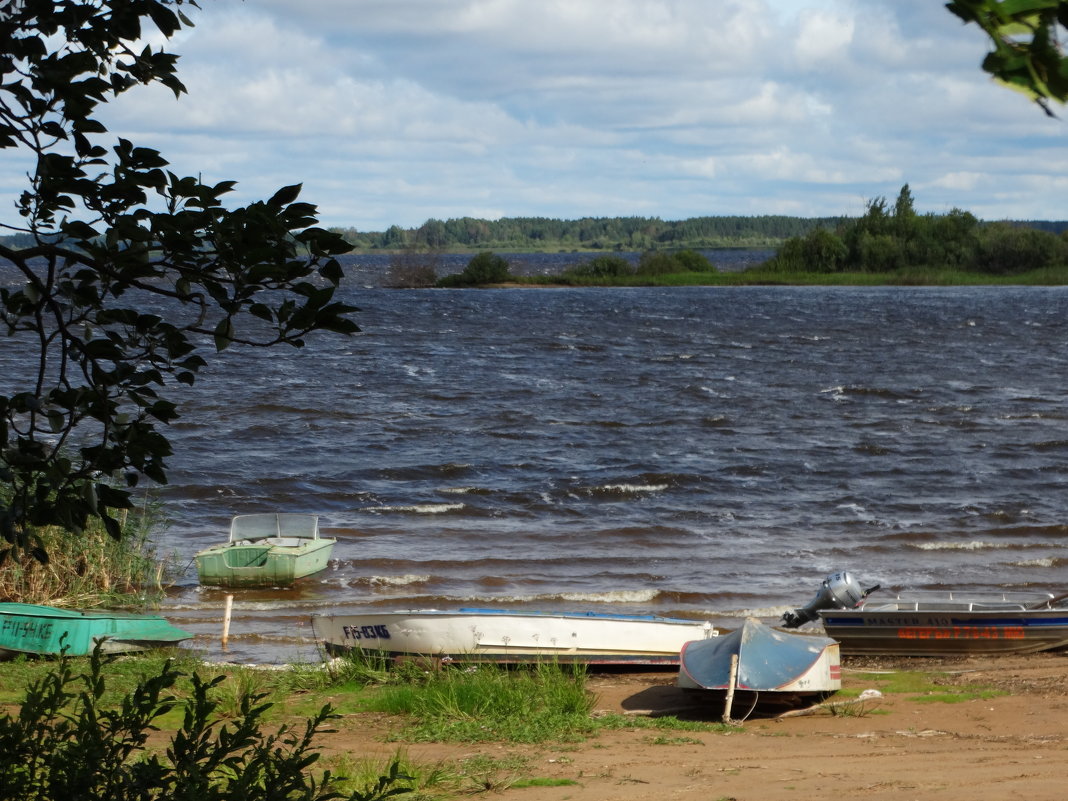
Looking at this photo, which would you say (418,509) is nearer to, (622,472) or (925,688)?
(622,472)

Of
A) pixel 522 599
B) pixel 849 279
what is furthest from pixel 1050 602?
pixel 849 279

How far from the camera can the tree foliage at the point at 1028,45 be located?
153 centimetres

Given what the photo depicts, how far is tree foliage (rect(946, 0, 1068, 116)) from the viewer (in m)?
1.53

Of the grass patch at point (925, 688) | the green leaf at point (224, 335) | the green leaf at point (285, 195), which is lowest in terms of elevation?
the grass patch at point (925, 688)

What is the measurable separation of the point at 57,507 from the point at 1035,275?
12311 cm

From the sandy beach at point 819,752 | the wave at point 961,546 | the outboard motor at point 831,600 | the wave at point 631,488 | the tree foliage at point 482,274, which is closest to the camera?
the sandy beach at point 819,752

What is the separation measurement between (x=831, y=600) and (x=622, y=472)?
12357 millimetres

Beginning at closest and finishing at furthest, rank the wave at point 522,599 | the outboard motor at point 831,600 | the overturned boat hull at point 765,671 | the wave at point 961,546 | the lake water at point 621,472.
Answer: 1. the overturned boat hull at point 765,671
2. the outboard motor at point 831,600
3. the wave at point 522,599
4. the lake water at point 621,472
5. the wave at point 961,546

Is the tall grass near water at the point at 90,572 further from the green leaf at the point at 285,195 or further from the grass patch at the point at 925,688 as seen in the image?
the green leaf at the point at 285,195

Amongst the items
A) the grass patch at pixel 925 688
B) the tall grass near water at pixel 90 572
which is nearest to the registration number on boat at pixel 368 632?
the tall grass near water at pixel 90 572

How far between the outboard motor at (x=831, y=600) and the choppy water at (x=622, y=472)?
1.94 meters

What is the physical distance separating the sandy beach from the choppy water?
4629 mm

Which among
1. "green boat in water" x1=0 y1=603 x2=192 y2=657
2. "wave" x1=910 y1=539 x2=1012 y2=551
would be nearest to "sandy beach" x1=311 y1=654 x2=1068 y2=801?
"green boat in water" x1=0 y1=603 x2=192 y2=657

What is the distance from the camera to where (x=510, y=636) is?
1294cm
